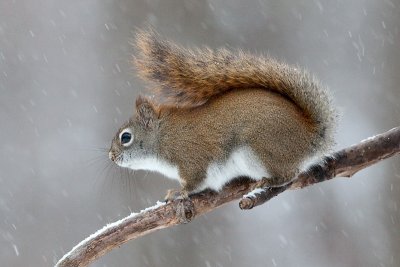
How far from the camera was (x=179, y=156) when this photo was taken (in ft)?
9.75

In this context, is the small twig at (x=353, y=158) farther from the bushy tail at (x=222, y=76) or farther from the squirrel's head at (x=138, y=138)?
the squirrel's head at (x=138, y=138)

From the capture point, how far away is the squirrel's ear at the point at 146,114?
307 centimetres

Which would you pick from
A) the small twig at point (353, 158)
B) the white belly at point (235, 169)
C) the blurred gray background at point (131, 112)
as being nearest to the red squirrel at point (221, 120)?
the white belly at point (235, 169)

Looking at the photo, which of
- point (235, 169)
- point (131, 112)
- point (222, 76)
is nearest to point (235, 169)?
point (235, 169)

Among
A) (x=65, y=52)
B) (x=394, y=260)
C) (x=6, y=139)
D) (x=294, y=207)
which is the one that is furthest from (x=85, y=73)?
(x=394, y=260)

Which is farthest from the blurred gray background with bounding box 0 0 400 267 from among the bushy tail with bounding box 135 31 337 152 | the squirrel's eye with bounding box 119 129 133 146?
the bushy tail with bounding box 135 31 337 152

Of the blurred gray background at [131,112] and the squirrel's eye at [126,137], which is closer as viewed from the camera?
the squirrel's eye at [126,137]

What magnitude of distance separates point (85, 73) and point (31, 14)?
3.34ft

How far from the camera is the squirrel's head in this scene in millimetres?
3031

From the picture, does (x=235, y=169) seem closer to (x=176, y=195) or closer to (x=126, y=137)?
(x=176, y=195)

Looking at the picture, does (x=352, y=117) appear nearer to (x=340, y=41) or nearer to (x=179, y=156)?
(x=340, y=41)

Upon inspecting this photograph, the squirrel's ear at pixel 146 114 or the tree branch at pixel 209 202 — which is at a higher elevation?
the squirrel's ear at pixel 146 114

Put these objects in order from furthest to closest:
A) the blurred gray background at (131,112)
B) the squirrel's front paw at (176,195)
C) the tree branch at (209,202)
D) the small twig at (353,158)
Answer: the blurred gray background at (131,112) → the small twig at (353,158) → the squirrel's front paw at (176,195) → the tree branch at (209,202)

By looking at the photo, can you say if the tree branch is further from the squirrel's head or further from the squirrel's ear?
the squirrel's ear
